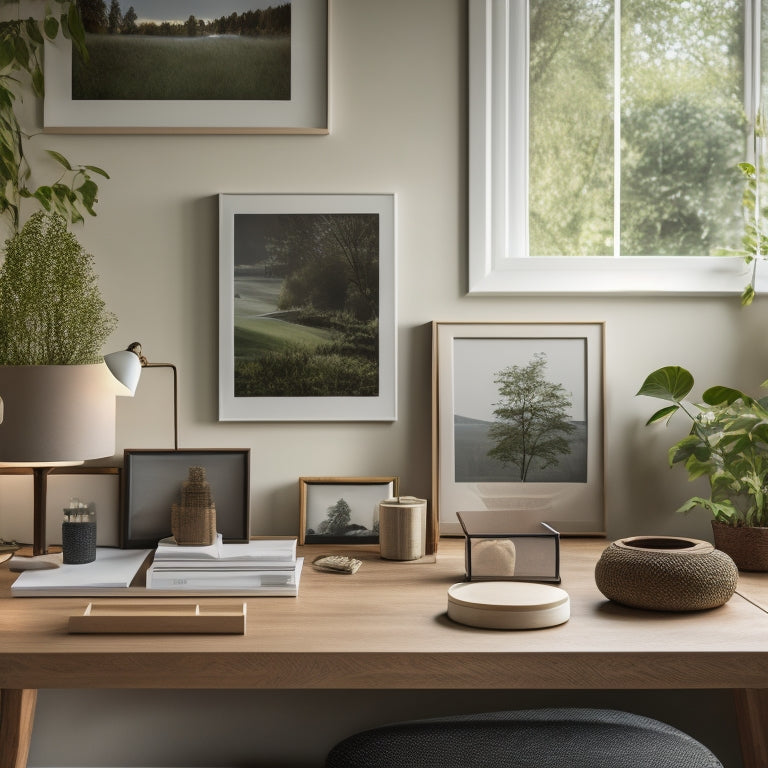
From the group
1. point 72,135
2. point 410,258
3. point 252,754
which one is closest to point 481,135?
point 410,258

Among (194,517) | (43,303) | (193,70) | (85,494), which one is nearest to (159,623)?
(194,517)

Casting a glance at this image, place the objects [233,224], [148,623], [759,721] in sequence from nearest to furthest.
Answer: [148,623], [759,721], [233,224]

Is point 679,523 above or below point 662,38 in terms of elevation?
below

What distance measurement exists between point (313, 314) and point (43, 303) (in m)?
0.56

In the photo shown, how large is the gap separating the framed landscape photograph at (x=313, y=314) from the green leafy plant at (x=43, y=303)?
32 centimetres

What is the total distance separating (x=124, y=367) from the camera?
148cm

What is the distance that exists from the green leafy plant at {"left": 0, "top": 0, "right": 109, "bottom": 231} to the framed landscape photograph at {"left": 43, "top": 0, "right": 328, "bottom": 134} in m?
0.03

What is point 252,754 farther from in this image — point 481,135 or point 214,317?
point 481,135

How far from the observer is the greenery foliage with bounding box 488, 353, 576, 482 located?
176cm

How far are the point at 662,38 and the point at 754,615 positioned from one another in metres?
1.34

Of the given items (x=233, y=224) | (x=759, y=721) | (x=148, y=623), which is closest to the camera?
(x=148, y=623)

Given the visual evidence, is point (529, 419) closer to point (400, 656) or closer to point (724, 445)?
point (724, 445)

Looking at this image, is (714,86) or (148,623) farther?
(714,86)

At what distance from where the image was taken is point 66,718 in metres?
1.76
